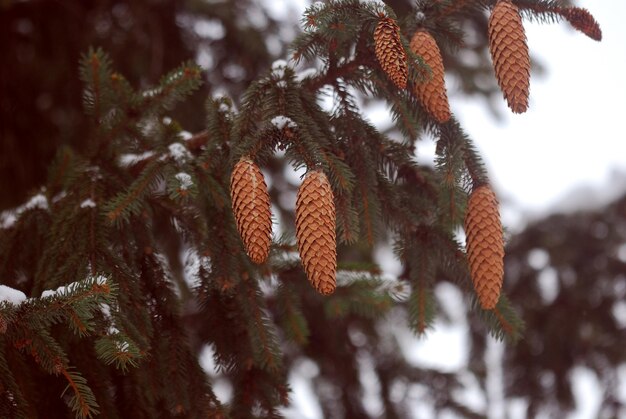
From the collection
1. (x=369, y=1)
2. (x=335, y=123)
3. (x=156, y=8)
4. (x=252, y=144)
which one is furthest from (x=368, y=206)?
(x=156, y=8)

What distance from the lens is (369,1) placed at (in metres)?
1.73

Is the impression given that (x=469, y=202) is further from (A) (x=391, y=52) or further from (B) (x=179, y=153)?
(B) (x=179, y=153)

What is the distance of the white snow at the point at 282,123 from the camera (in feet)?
5.80

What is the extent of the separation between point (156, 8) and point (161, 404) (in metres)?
2.90

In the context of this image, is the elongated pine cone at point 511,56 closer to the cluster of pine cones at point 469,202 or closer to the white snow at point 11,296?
the cluster of pine cones at point 469,202

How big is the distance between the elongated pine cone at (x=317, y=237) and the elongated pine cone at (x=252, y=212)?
0.07 meters

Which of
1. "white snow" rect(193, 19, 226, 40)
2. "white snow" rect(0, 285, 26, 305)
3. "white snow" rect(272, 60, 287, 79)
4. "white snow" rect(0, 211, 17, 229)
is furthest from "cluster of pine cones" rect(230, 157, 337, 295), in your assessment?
"white snow" rect(193, 19, 226, 40)

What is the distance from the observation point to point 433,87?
1.75m

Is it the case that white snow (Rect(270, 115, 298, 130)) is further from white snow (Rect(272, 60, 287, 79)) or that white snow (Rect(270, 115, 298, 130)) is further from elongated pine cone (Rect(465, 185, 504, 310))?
elongated pine cone (Rect(465, 185, 504, 310))

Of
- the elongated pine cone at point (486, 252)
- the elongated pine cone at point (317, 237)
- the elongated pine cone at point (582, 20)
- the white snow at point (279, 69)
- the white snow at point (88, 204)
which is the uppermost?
the elongated pine cone at point (582, 20)

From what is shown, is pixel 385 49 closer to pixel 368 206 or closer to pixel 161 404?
pixel 368 206

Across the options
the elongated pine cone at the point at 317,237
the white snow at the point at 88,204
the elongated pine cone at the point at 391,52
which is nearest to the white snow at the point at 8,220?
the white snow at the point at 88,204

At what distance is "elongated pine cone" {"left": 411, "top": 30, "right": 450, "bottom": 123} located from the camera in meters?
1.75

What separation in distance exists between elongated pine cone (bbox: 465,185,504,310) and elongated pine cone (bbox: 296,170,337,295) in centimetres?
42
